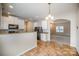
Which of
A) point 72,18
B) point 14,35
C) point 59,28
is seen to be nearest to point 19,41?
point 14,35

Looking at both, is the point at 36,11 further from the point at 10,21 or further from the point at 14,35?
the point at 14,35

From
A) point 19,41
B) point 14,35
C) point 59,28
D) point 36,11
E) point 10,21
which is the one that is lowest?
point 19,41

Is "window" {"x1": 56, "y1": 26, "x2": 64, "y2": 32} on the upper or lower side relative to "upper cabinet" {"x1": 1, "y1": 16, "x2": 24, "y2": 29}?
lower

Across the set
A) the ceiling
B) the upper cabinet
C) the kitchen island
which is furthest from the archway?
the upper cabinet

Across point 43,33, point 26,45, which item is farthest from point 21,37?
point 43,33

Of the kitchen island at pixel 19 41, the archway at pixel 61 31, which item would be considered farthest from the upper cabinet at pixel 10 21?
the archway at pixel 61 31

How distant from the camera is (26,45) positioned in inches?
75.3

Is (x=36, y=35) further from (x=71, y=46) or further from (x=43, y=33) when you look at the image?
(x=71, y=46)

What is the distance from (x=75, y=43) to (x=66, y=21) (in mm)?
461

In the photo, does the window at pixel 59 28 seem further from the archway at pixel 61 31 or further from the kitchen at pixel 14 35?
the kitchen at pixel 14 35

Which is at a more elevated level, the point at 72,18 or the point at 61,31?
the point at 72,18

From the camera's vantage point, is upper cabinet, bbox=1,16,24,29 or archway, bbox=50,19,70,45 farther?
archway, bbox=50,19,70,45

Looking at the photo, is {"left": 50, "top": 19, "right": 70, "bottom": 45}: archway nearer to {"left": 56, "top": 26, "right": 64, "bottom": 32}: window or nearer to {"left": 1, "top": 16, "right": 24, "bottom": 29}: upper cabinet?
{"left": 56, "top": 26, "right": 64, "bottom": 32}: window

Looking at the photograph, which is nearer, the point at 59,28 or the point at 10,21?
the point at 10,21
